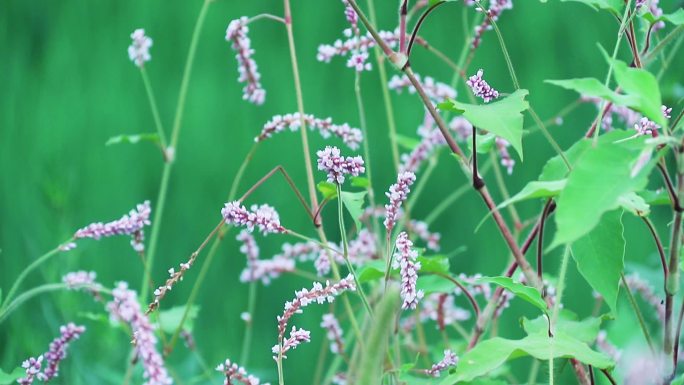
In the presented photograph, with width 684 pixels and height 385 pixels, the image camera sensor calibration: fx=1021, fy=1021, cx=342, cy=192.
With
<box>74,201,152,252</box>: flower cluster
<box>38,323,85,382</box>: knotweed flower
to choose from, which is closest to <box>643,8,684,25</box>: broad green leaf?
<box>74,201,152,252</box>: flower cluster

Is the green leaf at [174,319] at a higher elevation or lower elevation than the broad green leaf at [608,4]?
lower

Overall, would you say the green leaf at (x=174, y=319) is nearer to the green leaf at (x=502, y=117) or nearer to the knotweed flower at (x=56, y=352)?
the knotweed flower at (x=56, y=352)

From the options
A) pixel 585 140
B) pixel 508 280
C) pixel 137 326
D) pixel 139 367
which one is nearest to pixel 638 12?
pixel 585 140

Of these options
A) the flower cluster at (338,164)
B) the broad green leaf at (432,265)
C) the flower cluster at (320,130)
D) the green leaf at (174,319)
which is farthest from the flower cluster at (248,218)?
the green leaf at (174,319)

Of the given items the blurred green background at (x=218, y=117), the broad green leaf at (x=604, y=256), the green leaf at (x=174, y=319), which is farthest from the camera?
the blurred green background at (x=218, y=117)

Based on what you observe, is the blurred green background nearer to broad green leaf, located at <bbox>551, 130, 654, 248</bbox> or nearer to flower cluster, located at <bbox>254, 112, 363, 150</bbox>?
flower cluster, located at <bbox>254, 112, 363, 150</bbox>

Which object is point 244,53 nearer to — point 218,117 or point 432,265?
point 432,265
